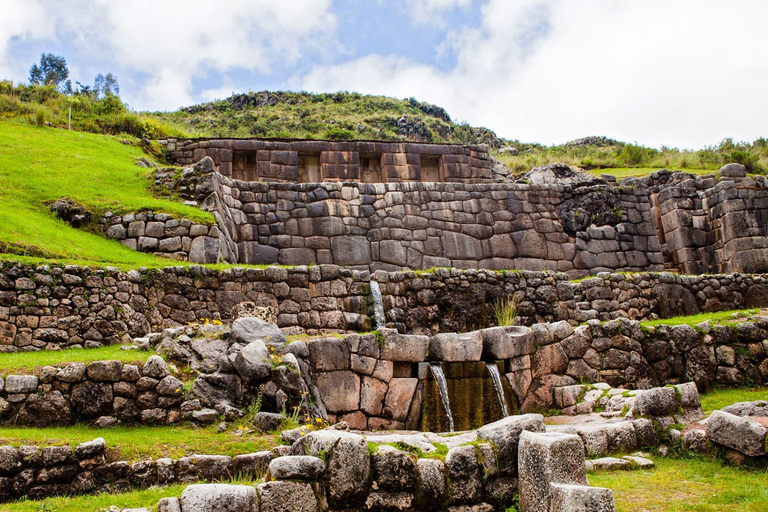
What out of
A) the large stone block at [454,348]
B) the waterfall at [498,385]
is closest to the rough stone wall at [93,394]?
the large stone block at [454,348]

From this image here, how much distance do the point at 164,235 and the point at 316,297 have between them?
3814 mm

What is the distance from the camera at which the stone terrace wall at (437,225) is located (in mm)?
17656

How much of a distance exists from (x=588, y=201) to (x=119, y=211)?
13420 mm

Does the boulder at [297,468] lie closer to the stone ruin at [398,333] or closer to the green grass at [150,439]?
the stone ruin at [398,333]

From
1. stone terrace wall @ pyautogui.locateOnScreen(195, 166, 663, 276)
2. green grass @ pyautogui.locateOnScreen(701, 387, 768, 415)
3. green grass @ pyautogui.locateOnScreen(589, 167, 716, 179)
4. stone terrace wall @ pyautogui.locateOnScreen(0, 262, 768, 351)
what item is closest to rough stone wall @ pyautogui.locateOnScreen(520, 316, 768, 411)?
green grass @ pyautogui.locateOnScreen(701, 387, 768, 415)

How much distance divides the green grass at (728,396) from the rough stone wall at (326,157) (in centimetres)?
1297

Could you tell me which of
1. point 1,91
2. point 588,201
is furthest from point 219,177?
point 1,91

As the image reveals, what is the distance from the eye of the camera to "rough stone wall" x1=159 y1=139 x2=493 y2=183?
22.0 meters

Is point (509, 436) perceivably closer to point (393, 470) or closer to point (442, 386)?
point (393, 470)

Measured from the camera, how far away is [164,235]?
14.7m

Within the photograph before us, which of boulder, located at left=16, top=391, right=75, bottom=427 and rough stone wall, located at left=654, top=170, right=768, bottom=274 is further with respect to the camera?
rough stone wall, located at left=654, top=170, right=768, bottom=274

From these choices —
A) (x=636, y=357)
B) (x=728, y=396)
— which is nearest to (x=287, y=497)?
(x=636, y=357)

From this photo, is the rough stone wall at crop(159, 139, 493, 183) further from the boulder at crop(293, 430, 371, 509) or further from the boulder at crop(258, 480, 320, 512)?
the boulder at crop(258, 480, 320, 512)

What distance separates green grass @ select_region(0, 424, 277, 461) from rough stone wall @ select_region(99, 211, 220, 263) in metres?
6.69
